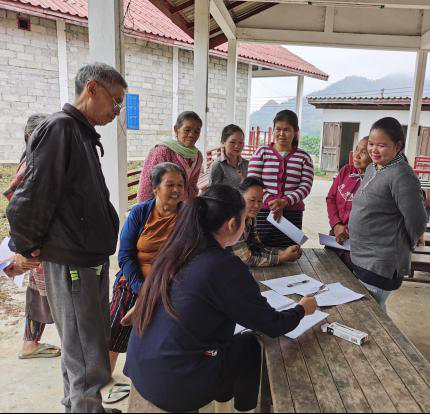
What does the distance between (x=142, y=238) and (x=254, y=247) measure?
28.3 inches

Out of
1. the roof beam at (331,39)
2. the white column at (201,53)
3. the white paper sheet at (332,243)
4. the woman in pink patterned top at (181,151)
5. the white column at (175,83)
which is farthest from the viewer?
the white column at (175,83)

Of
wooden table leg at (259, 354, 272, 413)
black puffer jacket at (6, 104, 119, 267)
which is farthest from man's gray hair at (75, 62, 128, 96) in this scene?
wooden table leg at (259, 354, 272, 413)

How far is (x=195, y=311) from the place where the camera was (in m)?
1.27

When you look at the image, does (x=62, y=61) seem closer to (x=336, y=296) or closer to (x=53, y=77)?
(x=53, y=77)

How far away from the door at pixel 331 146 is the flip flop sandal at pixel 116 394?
47.1ft

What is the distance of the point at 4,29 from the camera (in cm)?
684

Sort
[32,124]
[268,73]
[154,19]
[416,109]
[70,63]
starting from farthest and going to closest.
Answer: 1. [268,73]
2. [154,19]
3. [416,109]
4. [70,63]
5. [32,124]

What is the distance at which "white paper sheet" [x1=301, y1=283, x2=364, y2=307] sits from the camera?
1.86m

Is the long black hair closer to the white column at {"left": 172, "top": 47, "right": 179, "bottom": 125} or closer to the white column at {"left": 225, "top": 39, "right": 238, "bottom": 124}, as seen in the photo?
the white column at {"left": 225, "top": 39, "right": 238, "bottom": 124}

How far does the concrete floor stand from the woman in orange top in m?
0.46

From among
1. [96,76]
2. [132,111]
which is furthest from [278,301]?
[132,111]

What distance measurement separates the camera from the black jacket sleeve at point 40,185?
149 cm

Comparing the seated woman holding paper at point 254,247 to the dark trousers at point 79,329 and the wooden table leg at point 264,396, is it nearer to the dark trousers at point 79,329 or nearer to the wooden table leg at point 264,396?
the wooden table leg at point 264,396

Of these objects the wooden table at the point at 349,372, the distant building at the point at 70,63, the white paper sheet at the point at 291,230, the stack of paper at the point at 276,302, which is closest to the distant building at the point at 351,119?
the distant building at the point at 70,63
